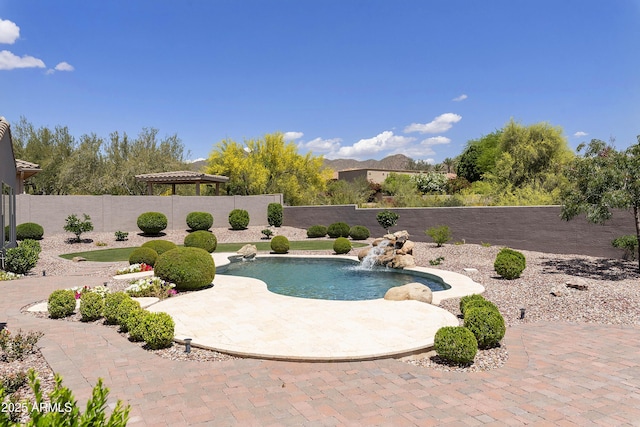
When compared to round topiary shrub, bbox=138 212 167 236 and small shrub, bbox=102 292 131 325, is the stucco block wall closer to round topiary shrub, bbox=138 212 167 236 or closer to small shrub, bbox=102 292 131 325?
round topiary shrub, bbox=138 212 167 236

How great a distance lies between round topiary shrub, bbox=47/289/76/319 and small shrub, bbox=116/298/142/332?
1.43 metres

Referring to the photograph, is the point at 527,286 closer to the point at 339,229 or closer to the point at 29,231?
the point at 339,229

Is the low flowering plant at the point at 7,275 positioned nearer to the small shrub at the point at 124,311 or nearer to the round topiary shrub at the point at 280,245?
the small shrub at the point at 124,311

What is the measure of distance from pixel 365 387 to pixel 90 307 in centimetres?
611

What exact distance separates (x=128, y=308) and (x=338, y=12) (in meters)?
15.6

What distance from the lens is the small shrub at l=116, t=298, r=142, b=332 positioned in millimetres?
7441

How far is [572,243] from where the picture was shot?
17.0 m

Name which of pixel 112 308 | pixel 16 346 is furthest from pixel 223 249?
pixel 16 346

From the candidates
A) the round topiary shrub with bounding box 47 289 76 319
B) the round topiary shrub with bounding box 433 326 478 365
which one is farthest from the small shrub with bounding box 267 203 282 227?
the round topiary shrub with bounding box 433 326 478 365

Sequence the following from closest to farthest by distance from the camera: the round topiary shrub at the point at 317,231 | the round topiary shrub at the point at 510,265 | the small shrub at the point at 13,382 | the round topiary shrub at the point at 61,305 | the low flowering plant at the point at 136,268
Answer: the small shrub at the point at 13,382 → the round topiary shrub at the point at 61,305 → the round topiary shrub at the point at 510,265 → the low flowering plant at the point at 136,268 → the round topiary shrub at the point at 317,231

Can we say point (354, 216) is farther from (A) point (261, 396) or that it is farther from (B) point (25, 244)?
(A) point (261, 396)

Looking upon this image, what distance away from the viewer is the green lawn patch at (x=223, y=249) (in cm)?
1877

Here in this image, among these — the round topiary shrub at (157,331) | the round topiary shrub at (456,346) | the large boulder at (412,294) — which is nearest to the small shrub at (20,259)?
the round topiary shrub at (157,331)

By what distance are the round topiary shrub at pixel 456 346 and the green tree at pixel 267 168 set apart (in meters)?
32.0
